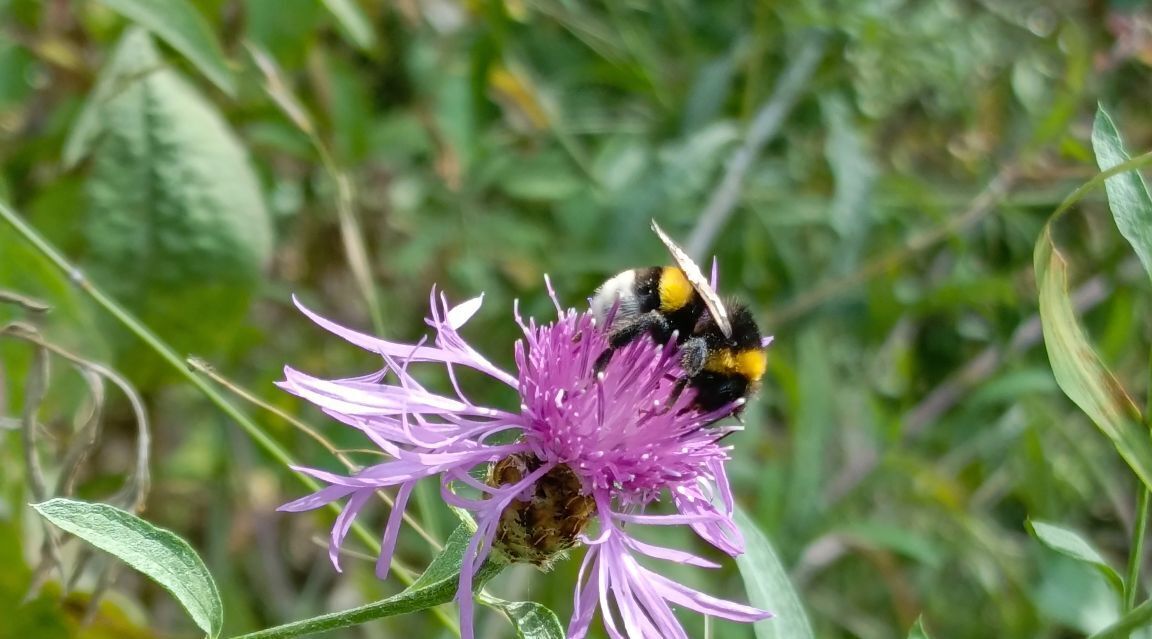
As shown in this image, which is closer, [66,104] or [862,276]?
[66,104]

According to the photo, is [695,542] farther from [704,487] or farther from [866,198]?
[704,487]

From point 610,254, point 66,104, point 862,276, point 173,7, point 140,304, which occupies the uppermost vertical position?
point 173,7

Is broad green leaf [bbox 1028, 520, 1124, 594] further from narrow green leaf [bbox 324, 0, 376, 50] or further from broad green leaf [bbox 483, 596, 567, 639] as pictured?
narrow green leaf [bbox 324, 0, 376, 50]

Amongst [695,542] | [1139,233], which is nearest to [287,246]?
[695,542]

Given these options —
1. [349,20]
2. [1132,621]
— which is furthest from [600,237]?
[1132,621]

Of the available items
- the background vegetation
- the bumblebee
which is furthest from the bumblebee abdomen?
the background vegetation

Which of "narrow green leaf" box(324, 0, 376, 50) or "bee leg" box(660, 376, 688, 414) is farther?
"narrow green leaf" box(324, 0, 376, 50)

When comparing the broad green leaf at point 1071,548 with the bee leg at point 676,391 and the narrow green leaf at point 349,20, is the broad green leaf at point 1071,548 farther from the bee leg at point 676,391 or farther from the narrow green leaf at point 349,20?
the narrow green leaf at point 349,20
